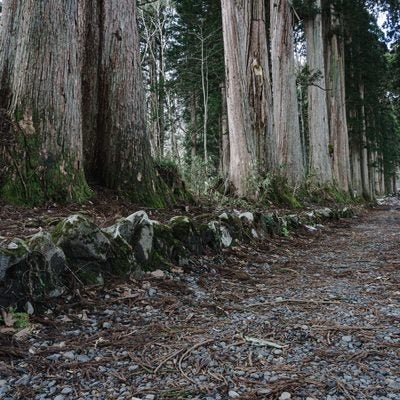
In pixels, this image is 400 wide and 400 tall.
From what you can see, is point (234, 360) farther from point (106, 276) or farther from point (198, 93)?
point (198, 93)

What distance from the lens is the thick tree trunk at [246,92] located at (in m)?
7.58

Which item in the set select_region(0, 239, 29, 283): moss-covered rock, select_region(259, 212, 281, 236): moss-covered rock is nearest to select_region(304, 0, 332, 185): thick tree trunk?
select_region(259, 212, 281, 236): moss-covered rock

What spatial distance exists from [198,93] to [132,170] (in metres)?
15.5

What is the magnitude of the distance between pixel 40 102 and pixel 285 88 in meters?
7.86

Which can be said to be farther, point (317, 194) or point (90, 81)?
point (317, 194)

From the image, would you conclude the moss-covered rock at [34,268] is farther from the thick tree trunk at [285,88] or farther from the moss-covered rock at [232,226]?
the thick tree trunk at [285,88]

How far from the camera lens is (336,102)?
16.0m

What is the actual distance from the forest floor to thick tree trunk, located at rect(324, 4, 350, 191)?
13.2m

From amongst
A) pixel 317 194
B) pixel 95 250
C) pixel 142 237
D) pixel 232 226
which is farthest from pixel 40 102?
pixel 317 194

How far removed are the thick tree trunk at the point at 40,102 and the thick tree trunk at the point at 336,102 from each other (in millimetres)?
13283

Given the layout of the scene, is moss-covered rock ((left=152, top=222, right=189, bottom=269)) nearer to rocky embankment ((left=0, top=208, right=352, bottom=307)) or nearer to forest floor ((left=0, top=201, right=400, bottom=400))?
rocky embankment ((left=0, top=208, right=352, bottom=307))

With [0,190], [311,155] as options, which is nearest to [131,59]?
[0,190]

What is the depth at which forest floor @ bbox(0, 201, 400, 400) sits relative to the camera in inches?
62.1

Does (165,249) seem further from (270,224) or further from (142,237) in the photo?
(270,224)
